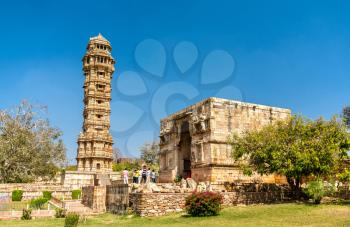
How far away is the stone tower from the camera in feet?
169

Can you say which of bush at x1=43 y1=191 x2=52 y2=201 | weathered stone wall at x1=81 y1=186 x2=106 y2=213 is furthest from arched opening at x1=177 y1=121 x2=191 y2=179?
bush at x1=43 y1=191 x2=52 y2=201

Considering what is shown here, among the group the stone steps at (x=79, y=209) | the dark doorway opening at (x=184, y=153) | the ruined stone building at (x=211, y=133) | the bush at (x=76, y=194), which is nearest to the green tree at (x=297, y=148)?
the ruined stone building at (x=211, y=133)

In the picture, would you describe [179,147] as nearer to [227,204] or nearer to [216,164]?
[216,164]

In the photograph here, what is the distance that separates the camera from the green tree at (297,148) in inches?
781

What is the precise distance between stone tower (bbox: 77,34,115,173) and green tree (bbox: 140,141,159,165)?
365 inches

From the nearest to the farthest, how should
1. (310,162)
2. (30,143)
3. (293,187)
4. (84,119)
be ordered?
(310,162) < (293,187) < (30,143) < (84,119)

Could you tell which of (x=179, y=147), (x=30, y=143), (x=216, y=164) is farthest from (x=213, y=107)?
(x=30, y=143)

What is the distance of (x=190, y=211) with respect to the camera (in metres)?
17.1

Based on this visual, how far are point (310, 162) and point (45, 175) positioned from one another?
3096 cm

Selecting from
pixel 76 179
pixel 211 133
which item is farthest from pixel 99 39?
pixel 211 133

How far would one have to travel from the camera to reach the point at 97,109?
176 ft

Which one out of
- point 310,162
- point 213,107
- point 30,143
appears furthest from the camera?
point 30,143

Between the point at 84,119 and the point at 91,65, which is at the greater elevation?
the point at 91,65

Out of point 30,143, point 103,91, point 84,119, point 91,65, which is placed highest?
point 91,65
